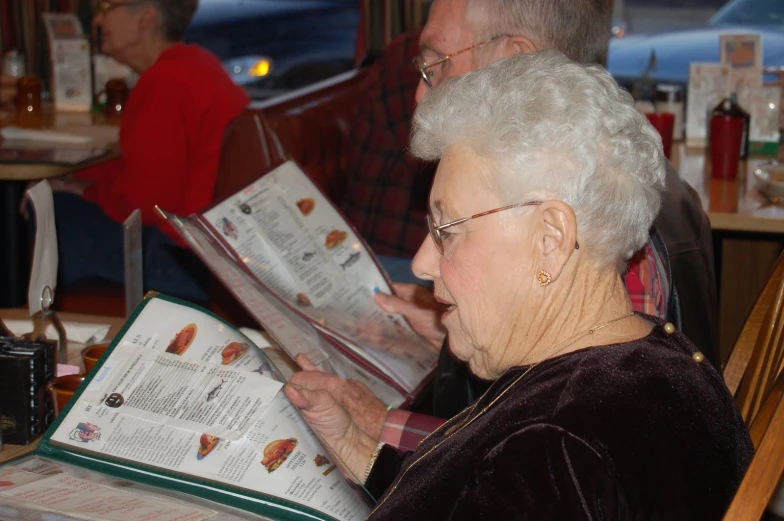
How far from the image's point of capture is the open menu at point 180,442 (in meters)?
1.10

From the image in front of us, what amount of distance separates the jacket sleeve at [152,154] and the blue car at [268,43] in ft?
8.66

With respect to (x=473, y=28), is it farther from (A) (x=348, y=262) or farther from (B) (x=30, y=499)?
(B) (x=30, y=499)

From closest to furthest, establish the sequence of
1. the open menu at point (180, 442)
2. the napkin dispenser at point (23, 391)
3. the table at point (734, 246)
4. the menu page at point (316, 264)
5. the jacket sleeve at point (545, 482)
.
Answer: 1. the jacket sleeve at point (545, 482)
2. the open menu at point (180, 442)
3. the napkin dispenser at point (23, 391)
4. the menu page at point (316, 264)
5. the table at point (734, 246)

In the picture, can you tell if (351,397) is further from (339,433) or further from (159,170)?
(159,170)

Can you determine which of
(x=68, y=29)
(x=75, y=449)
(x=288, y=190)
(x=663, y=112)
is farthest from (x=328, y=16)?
(x=75, y=449)

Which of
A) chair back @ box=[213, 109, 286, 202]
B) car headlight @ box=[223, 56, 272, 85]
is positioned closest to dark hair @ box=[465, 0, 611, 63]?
chair back @ box=[213, 109, 286, 202]

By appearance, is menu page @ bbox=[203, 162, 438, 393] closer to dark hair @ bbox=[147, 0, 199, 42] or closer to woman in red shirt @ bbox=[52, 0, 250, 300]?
woman in red shirt @ bbox=[52, 0, 250, 300]

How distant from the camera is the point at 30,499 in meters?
1.06

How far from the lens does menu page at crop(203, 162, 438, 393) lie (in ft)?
5.33

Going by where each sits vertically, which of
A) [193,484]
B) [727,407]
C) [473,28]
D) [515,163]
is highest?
[473,28]

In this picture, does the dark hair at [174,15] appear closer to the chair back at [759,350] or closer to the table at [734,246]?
the table at [734,246]

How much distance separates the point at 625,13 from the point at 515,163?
415 centimetres

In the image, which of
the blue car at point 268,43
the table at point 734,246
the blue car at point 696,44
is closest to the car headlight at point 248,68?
the blue car at point 268,43

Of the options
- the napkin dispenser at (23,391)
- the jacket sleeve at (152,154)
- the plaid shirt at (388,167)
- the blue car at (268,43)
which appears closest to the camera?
the napkin dispenser at (23,391)
